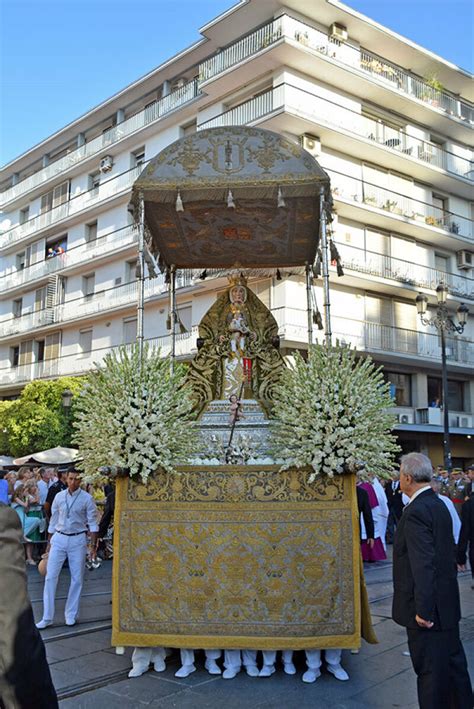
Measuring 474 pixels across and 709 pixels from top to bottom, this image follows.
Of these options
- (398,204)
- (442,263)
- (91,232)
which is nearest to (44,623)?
(398,204)

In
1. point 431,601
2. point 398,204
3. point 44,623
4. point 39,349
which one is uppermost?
point 398,204

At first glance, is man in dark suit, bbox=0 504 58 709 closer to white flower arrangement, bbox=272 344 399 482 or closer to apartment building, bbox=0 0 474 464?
white flower arrangement, bbox=272 344 399 482

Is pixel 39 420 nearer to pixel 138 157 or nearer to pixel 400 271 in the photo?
pixel 138 157

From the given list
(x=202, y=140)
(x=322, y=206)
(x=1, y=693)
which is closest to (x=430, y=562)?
(x=1, y=693)

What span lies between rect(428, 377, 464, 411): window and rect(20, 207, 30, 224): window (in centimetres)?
2482

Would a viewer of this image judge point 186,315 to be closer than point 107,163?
Yes

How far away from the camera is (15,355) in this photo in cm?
3725

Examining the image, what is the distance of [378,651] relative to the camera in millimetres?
6402

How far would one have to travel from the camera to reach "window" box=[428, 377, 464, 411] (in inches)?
1112

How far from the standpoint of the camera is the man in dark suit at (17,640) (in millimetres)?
2285

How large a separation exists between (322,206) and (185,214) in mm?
1921

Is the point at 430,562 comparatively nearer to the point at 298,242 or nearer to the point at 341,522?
the point at 341,522

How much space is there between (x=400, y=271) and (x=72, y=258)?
53.5 ft

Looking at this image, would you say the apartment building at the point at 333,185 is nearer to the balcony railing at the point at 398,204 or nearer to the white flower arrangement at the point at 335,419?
the balcony railing at the point at 398,204
